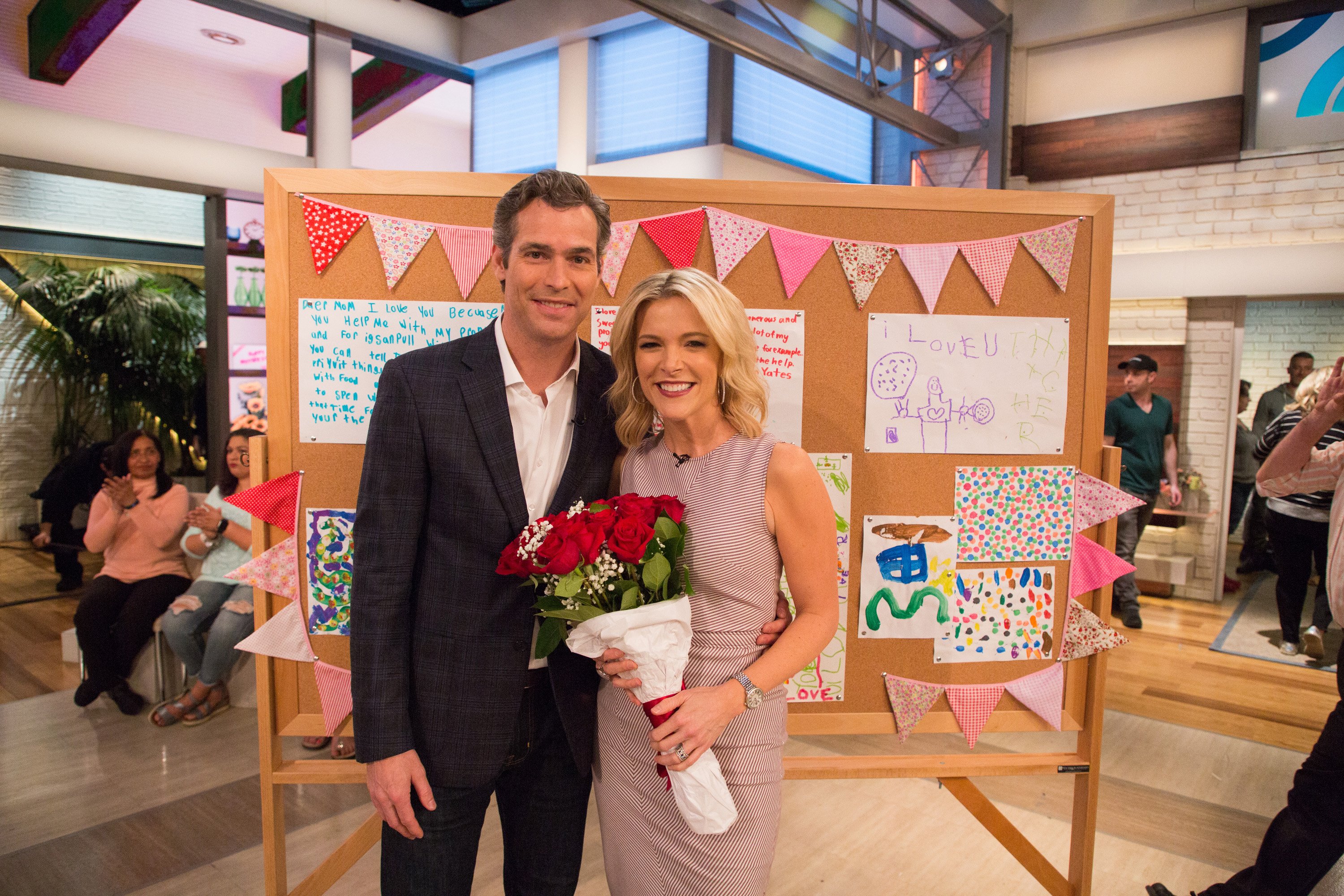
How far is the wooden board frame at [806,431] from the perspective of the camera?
1840mm

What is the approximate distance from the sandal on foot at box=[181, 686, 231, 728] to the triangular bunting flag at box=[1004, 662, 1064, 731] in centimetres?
358

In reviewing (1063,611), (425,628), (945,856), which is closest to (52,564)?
(425,628)

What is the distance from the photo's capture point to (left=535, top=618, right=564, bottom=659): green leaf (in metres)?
1.32

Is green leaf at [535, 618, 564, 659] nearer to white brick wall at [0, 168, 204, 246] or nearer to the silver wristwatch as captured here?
the silver wristwatch

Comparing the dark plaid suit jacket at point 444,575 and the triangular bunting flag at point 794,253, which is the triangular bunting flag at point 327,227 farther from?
the triangular bunting flag at point 794,253

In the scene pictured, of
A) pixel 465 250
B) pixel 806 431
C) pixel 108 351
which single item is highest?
pixel 465 250

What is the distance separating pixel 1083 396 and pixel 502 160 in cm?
532

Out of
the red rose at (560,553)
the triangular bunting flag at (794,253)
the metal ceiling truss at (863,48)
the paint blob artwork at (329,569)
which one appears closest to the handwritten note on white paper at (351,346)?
the paint blob artwork at (329,569)

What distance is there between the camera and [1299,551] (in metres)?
4.36

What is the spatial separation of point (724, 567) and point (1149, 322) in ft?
19.2

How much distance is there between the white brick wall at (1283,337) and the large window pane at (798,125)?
4285mm

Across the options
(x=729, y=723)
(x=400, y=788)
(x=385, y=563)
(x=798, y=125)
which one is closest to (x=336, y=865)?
(x=400, y=788)

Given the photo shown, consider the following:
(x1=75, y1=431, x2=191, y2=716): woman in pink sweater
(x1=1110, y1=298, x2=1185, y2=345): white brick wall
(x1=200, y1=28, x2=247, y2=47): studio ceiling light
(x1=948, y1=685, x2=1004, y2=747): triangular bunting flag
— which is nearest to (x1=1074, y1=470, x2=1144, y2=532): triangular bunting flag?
(x1=948, y1=685, x2=1004, y2=747): triangular bunting flag

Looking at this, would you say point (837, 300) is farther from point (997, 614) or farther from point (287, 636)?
point (287, 636)
